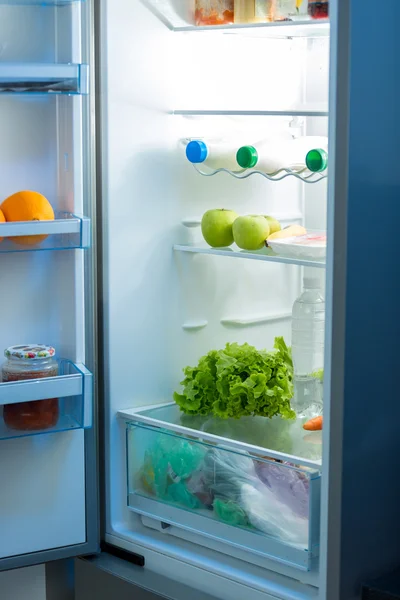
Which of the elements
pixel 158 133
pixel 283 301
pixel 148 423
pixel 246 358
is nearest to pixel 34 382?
pixel 148 423

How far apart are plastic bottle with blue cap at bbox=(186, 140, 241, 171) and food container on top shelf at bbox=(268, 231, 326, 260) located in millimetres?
219

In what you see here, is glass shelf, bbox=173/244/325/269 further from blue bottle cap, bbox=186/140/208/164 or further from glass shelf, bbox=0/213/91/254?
glass shelf, bbox=0/213/91/254

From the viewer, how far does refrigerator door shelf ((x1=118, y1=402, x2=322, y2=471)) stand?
6.00ft

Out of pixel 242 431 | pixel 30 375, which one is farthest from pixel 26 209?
pixel 242 431

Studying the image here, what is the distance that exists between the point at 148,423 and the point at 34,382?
31cm

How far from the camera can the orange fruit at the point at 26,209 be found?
5.72ft

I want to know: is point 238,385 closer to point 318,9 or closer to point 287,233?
point 287,233

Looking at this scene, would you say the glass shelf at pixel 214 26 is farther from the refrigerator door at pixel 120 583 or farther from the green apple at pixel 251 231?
the refrigerator door at pixel 120 583

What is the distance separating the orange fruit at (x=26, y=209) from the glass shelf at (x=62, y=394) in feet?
0.90

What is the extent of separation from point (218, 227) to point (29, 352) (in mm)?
524

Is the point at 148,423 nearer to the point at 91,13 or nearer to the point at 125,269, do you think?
the point at 125,269

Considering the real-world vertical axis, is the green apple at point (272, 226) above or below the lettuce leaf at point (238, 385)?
above

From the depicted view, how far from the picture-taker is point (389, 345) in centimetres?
164

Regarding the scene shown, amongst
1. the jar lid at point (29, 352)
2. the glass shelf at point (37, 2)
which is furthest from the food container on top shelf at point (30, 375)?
the glass shelf at point (37, 2)
